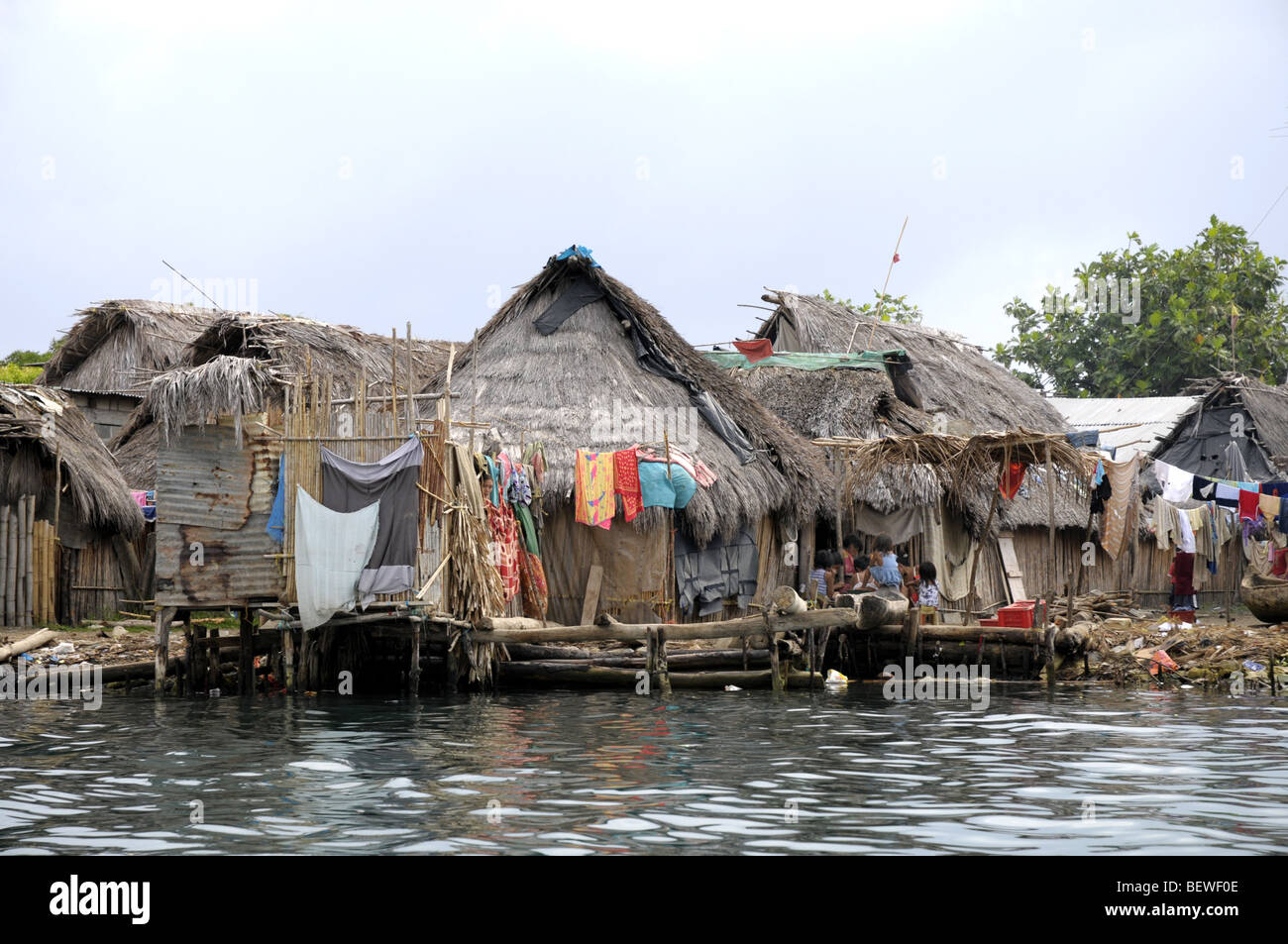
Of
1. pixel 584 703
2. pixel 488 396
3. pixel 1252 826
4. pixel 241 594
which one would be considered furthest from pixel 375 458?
pixel 1252 826

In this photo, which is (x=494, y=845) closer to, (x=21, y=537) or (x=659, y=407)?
(x=659, y=407)

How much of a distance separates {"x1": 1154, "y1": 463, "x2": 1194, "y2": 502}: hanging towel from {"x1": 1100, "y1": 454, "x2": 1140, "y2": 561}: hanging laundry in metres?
3.87

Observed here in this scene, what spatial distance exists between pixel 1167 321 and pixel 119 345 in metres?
29.7

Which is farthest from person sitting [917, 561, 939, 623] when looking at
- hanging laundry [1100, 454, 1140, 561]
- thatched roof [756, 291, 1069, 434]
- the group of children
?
thatched roof [756, 291, 1069, 434]

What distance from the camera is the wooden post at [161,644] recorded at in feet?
49.8

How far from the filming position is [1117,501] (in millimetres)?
21016

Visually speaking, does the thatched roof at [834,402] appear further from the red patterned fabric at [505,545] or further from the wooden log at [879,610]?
the red patterned fabric at [505,545]

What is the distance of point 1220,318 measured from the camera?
40.1 metres

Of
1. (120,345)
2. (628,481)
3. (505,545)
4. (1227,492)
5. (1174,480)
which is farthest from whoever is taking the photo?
(120,345)

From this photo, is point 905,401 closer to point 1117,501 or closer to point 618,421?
point 1117,501

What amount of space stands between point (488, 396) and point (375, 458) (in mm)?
4852

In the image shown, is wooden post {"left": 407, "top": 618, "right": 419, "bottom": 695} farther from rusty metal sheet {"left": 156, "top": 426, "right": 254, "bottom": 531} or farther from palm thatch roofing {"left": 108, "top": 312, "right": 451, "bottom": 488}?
palm thatch roofing {"left": 108, "top": 312, "right": 451, "bottom": 488}

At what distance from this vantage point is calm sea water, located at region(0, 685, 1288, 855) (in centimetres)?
732

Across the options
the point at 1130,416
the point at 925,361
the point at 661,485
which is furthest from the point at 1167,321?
the point at 661,485
